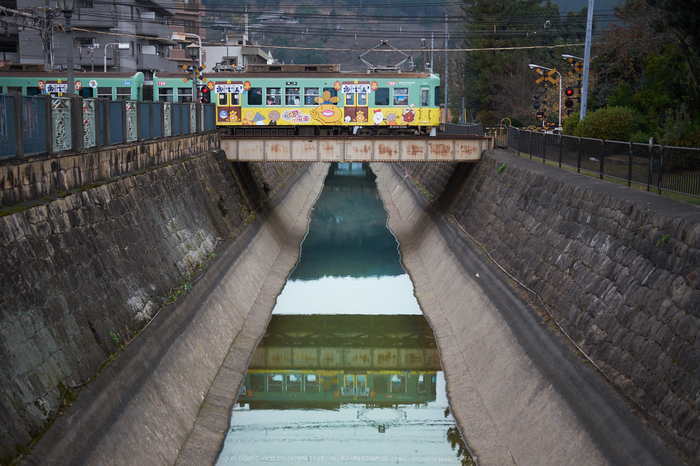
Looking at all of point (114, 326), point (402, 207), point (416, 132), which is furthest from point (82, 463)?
point (402, 207)

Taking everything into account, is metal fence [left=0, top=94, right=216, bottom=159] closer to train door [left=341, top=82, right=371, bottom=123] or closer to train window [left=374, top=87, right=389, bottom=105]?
train door [left=341, top=82, right=371, bottom=123]

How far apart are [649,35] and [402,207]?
53.8 feet

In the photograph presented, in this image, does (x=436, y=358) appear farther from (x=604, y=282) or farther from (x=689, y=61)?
(x=689, y=61)

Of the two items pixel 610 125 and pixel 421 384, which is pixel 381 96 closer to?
pixel 610 125

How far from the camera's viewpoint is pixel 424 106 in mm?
37688

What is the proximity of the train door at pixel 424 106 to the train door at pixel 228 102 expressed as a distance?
8.80 m

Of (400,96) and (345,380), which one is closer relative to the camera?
(345,380)

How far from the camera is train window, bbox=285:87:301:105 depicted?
37.7m

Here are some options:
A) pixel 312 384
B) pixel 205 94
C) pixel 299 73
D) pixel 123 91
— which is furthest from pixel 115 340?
pixel 123 91

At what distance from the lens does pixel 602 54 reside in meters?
45.9

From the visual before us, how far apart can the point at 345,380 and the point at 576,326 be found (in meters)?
6.58

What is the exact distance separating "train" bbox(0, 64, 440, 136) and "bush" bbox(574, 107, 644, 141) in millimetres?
9751

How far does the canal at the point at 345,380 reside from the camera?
51.3ft

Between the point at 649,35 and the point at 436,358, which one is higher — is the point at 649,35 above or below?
above
